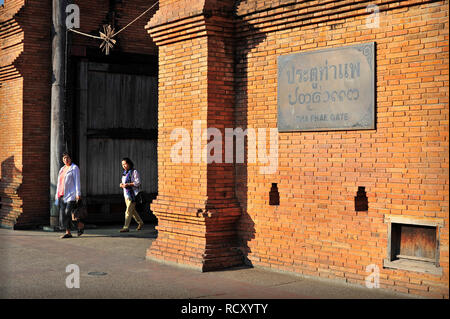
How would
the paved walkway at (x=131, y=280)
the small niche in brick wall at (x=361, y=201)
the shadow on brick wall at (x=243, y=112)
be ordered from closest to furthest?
the paved walkway at (x=131, y=280)
the small niche in brick wall at (x=361, y=201)
the shadow on brick wall at (x=243, y=112)

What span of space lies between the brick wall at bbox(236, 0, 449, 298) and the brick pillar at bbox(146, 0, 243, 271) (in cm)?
23

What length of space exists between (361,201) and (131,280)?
10.4ft

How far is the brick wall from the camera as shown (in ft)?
23.7

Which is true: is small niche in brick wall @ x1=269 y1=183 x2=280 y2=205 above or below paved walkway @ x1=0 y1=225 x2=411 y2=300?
above

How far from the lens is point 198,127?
9375 millimetres

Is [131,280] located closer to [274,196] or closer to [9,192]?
[274,196]

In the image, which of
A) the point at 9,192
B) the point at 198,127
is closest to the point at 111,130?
the point at 9,192

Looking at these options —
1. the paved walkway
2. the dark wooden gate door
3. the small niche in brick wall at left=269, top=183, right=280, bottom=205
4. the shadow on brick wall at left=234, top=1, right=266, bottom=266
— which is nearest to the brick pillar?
the shadow on brick wall at left=234, top=1, right=266, bottom=266

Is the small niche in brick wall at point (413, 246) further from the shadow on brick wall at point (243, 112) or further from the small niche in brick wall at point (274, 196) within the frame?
the shadow on brick wall at point (243, 112)

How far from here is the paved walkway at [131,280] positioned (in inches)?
295

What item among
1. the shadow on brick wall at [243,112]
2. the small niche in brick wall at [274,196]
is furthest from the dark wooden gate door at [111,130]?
the small niche in brick wall at [274,196]

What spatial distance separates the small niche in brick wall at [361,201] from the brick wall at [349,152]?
0.06 m

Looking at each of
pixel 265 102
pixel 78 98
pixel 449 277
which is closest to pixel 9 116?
pixel 78 98

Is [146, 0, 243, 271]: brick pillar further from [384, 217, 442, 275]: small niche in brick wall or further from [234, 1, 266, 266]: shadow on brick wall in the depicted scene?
[384, 217, 442, 275]: small niche in brick wall
